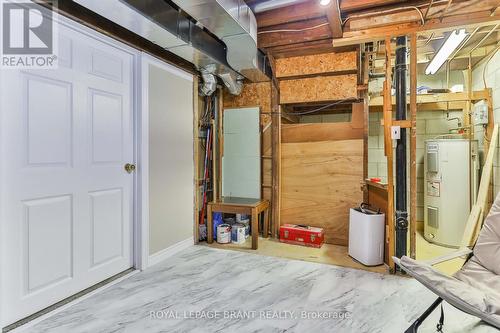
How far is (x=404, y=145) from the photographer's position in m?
2.58

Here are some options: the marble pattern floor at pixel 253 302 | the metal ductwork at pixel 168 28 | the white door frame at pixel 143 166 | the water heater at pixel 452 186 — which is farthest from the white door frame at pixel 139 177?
the water heater at pixel 452 186

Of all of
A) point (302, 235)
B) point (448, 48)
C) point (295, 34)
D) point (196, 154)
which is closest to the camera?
point (448, 48)

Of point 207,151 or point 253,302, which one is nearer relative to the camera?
point 253,302

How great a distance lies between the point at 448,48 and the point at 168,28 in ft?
9.22

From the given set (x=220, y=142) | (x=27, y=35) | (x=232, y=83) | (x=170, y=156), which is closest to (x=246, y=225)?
(x=220, y=142)

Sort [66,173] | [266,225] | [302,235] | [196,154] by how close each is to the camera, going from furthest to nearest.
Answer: [266,225] < [196,154] < [302,235] < [66,173]

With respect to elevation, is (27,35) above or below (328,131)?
above

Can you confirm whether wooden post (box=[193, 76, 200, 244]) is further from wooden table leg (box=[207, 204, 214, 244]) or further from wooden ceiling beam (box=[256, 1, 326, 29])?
wooden ceiling beam (box=[256, 1, 326, 29])

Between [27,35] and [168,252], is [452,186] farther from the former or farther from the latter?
[27,35]

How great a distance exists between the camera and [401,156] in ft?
8.52

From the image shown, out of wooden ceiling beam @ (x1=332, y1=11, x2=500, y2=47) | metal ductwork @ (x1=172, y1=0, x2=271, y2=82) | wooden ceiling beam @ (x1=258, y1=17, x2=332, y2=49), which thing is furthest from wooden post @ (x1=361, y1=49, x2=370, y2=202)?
metal ductwork @ (x1=172, y1=0, x2=271, y2=82)

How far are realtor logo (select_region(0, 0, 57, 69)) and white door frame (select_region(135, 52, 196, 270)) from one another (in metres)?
0.78

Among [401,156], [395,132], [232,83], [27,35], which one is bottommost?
[401,156]

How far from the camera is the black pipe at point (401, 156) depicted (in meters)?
2.55
